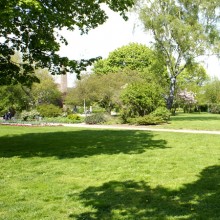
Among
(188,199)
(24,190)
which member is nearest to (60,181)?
(24,190)

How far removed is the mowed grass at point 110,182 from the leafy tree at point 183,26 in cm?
1961

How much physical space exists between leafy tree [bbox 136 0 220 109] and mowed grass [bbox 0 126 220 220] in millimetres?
19610

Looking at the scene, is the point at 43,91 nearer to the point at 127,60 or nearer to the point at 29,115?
the point at 29,115

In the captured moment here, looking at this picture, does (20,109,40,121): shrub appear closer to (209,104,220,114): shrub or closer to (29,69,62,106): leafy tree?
(29,69,62,106): leafy tree

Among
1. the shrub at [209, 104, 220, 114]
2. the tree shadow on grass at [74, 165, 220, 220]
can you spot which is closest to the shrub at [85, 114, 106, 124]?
the tree shadow on grass at [74, 165, 220, 220]

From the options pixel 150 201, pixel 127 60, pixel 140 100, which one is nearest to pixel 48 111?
pixel 140 100

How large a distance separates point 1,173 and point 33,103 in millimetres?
38561

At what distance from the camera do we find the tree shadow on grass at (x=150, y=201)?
539cm

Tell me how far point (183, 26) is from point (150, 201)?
26.7 metres

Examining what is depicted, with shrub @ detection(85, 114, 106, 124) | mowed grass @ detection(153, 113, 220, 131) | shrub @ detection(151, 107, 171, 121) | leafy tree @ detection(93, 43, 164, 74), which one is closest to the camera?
mowed grass @ detection(153, 113, 220, 131)

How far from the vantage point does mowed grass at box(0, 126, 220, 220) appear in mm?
5625

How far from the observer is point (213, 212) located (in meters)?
5.46

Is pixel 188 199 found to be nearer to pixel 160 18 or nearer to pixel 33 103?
pixel 160 18

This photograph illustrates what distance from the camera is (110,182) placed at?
7.62 meters
